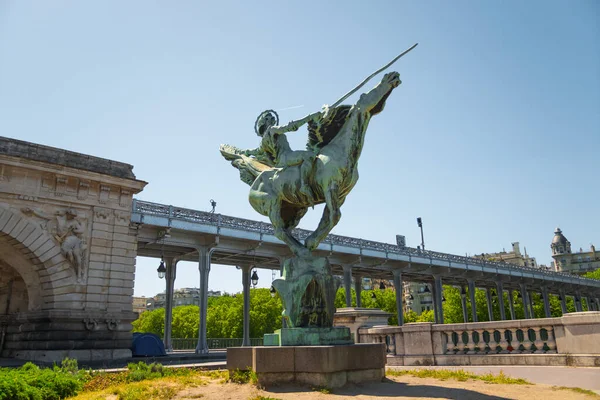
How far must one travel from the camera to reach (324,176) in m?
8.36

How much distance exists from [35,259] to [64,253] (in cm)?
120

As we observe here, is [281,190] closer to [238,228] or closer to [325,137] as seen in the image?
[325,137]

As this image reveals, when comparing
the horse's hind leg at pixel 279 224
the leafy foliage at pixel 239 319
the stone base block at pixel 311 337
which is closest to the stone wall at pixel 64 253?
the horse's hind leg at pixel 279 224

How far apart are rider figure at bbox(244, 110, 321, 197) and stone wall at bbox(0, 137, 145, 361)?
504 inches

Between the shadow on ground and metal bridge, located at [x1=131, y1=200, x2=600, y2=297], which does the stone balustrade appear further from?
metal bridge, located at [x1=131, y1=200, x2=600, y2=297]

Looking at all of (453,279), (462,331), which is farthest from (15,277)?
(453,279)

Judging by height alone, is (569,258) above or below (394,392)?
above

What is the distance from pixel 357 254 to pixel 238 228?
1106cm

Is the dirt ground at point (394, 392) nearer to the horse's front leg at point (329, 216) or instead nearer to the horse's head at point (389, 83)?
the horse's front leg at point (329, 216)

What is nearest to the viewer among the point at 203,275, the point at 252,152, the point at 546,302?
the point at 252,152

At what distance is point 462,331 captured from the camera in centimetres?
1223

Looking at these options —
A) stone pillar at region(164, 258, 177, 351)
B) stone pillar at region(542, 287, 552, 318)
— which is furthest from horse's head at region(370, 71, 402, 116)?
stone pillar at region(542, 287, 552, 318)

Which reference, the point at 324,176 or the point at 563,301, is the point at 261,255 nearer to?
the point at 324,176

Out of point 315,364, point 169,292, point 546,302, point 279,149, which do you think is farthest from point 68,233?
point 546,302
